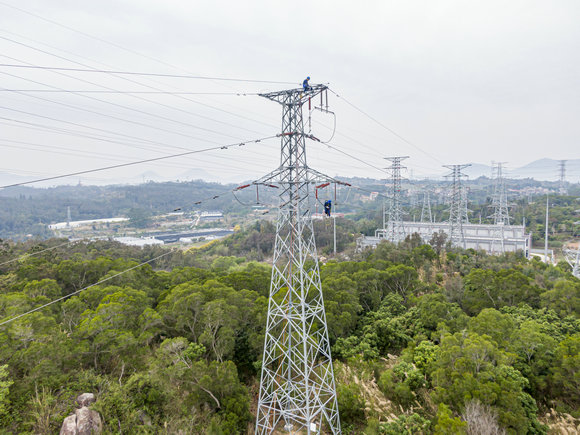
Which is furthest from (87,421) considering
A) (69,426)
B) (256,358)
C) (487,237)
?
(487,237)

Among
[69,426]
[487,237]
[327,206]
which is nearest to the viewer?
[69,426]

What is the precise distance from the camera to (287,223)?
10.5 m

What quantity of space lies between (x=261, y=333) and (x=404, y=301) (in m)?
10.6

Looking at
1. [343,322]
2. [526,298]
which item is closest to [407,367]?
[343,322]

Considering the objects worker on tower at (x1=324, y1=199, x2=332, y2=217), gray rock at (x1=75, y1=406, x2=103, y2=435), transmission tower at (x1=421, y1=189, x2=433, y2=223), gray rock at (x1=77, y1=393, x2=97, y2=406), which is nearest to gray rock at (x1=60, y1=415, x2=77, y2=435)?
gray rock at (x1=75, y1=406, x2=103, y2=435)

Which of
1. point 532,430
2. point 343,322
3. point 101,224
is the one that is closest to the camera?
point 532,430

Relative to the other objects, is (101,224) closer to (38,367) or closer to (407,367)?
(38,367)

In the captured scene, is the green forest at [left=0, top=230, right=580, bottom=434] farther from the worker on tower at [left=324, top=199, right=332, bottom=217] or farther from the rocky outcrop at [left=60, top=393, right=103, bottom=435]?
the worker on tower at [left=324, top=199, right=332, bottom=217]

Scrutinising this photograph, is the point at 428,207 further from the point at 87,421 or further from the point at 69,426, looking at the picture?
the point at 69,426

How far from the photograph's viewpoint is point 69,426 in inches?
379

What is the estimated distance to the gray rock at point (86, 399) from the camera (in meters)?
10.6

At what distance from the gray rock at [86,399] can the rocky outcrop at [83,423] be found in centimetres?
7

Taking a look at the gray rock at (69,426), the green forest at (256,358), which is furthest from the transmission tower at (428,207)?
the gray rock at (69,426)

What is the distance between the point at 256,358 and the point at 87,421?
715 centimetres
